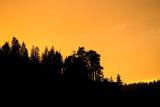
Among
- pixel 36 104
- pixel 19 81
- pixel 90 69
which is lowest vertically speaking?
pixel 36 104

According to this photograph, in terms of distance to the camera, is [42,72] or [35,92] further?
[42,72]

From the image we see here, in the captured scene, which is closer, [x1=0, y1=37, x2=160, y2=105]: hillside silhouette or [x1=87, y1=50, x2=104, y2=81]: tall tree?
[x1=0, y1=37, x2=160, y2=105]: hillside silhouette

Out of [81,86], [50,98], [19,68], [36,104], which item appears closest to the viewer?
[36,104]

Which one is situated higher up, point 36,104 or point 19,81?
point 19,81

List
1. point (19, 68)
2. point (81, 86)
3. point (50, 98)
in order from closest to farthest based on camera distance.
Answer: point (50, 98), point (19, 68), point (81, 86)

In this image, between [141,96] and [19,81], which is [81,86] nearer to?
[19,81]

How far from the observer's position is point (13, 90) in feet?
293

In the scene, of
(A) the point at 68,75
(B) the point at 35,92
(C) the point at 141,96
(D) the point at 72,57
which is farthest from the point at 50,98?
(C) the point at 141,96

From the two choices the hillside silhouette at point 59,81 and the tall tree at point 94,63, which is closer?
the hillside silhouette at point 59,81

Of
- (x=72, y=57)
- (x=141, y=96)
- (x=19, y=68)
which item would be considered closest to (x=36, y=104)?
(x=19, y=68)

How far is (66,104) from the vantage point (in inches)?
3752

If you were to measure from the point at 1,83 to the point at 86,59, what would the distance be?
1749 inches

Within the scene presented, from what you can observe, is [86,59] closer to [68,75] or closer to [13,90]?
[68,75]

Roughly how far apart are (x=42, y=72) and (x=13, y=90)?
18.0 meters
